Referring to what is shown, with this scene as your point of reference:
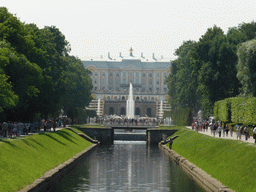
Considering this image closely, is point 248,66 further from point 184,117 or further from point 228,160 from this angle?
point 228,160

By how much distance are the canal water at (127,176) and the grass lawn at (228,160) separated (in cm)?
176

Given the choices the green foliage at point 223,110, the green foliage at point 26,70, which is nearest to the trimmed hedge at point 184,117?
the green foliage at point 223,110

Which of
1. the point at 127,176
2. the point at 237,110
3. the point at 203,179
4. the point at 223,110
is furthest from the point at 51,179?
the point at 223,110

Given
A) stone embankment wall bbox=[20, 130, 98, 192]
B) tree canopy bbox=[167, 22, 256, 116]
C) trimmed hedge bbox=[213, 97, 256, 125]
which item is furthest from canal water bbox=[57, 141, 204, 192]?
tree canopy bbox=[167, 22, 256, 116]

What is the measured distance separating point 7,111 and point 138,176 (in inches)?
774

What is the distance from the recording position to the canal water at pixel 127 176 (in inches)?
1135

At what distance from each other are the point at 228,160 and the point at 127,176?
7348 millimetres

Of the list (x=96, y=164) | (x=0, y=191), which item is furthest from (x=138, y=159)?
(x=0, y=191)

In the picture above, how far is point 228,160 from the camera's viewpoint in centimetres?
3181

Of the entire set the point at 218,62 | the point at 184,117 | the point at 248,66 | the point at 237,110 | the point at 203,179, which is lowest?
the point at 203,179

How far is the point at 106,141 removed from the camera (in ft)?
252

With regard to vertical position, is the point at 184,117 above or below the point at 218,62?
below

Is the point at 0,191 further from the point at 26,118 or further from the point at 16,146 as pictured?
A: the point at 26,118

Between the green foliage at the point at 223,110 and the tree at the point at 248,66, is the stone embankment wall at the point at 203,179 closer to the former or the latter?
the green foliage at the point at 223,110
